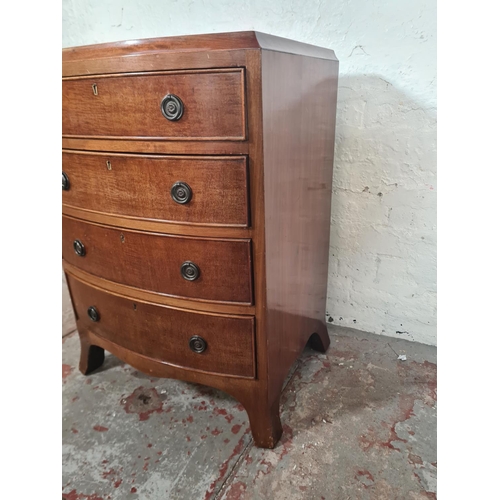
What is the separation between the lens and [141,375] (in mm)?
1718

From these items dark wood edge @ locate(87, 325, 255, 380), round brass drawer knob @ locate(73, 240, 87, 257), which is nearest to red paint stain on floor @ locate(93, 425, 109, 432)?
dark wood edge @ locate(87, 325, 255, 380)

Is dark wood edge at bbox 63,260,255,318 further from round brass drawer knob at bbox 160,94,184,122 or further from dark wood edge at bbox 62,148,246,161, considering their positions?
round brass drawer knob at bbox 160,94,184,122

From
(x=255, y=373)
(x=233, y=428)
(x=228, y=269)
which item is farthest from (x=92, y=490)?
(x=228, y=269)

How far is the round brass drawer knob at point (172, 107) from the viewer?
41.2 inches

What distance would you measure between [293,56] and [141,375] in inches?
50.6

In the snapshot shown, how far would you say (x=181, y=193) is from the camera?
3.69ft

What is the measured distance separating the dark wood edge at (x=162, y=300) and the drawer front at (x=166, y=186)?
24cm

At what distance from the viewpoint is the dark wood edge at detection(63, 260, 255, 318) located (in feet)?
3.94

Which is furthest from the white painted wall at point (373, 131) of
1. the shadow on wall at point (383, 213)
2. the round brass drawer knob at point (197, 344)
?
the round brass drawer knob at point (197, 344)

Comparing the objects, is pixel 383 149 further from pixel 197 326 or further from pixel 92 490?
pixel 92 490

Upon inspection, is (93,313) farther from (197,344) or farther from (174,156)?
(174,156)

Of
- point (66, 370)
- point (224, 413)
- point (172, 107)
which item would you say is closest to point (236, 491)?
point (224, 413)

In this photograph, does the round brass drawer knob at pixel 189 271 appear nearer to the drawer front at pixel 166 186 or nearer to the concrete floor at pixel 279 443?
the drawer front at pixel 166 186

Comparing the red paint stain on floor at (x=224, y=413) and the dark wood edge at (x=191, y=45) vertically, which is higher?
the dark wood edge at (x=191, y=45)
